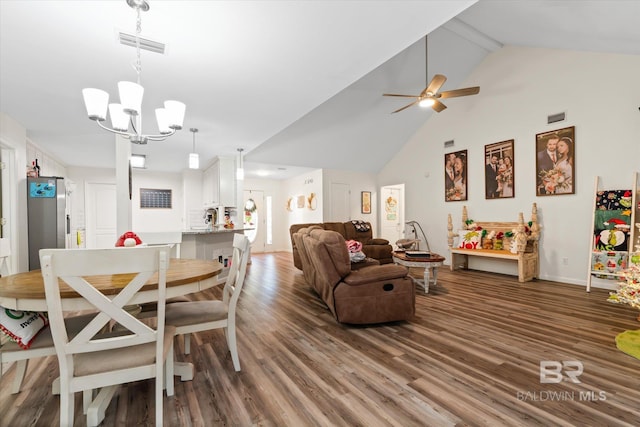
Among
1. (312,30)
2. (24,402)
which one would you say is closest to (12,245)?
(24,402)

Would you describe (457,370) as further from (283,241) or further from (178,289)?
(283,241)

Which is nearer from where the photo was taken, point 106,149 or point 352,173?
point 106,149

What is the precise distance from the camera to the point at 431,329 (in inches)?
109

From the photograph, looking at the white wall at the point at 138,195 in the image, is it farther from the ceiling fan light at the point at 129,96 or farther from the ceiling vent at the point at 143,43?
Result: the ceiling fan light at the point at 129,96

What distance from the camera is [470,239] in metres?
5.58

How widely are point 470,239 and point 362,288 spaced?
3.74 metres

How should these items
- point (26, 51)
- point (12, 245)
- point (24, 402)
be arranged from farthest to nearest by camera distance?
point (12, 245)
point (26, 51)
point (24, 402)

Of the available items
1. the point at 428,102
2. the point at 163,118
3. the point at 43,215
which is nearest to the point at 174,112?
the point at 163,118

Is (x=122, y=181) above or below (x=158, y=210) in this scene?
above

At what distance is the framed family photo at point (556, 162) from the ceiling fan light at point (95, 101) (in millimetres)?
6135

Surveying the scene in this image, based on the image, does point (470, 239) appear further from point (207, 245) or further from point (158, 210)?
point (158, 210)

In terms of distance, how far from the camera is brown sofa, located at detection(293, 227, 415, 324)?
2.85 metres

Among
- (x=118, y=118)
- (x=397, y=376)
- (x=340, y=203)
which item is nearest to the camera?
(x=397, y=376)

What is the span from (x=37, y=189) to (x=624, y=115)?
29.1 feet
